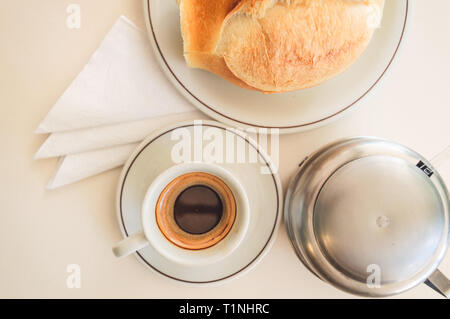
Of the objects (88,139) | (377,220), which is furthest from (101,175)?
(377,220)

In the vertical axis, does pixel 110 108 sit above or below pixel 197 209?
above

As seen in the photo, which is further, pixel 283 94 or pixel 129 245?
pixel 283 94

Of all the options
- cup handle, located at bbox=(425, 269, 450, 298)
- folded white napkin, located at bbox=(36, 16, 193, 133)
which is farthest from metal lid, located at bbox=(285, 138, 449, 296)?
folded white napkin, located at bbox=(36, 16, 193, 133)

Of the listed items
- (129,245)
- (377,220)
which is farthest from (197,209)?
(377,220)

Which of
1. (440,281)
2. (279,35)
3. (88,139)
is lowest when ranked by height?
(440,281)

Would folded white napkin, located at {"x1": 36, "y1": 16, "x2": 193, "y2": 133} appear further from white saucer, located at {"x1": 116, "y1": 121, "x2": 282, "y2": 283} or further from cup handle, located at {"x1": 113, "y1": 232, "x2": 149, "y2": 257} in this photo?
cup handle, located at {"x1": 113, "y1": 232, "x2": 149, "y2": 257}

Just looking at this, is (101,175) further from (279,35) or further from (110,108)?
(279,35)
